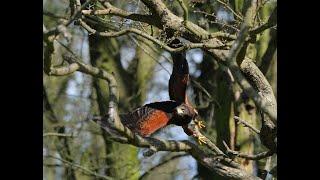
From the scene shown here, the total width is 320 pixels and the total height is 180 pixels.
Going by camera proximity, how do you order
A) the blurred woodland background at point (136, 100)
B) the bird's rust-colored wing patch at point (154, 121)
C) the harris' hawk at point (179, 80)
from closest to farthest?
the bird's rust-colored wing patch at point (154, 121)
the harris' hawk at point (179, 80)
the blurred woodland background at point (136, 100)

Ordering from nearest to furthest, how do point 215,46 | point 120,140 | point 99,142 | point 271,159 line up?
point 215,46
point 120,140
point 271,159
point 99,142

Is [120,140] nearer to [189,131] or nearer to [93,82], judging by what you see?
[189,131]

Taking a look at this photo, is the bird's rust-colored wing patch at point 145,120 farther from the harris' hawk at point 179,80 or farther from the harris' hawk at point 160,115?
the harris' hawk at point 179,80

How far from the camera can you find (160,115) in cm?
597

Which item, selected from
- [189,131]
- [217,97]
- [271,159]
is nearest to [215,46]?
[189,131]

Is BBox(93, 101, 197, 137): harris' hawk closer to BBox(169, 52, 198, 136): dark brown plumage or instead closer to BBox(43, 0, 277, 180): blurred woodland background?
BBox(169, 52, 198, 136): dark brown plumage

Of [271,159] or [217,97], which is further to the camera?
[217,97]

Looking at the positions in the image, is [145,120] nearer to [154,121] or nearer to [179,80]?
[154,121]

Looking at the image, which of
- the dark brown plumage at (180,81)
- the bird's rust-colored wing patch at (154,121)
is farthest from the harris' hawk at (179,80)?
the bird's rust-colored wing patch at (154,121)

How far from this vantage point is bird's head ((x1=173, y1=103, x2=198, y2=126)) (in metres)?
6.00

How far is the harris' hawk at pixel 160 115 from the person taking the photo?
5973 mm

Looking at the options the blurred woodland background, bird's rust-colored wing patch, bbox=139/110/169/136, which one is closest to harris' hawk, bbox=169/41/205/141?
bird's rust-colored wing patch, bbox=139/110/169/136
